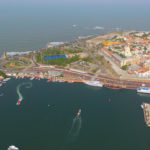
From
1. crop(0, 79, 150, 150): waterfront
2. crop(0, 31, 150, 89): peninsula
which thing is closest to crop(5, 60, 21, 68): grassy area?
crop(0, 31, 150, 89): peninsula

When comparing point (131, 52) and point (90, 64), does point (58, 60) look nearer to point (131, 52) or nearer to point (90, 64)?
point (90, 64)

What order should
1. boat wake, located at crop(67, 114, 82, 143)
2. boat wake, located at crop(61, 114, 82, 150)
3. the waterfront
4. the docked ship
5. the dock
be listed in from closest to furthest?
1. boat wake, located at crop(61, 114, 82, 150)
2. the waterfront
3. boat wake, located at crop(67, 114, 82, 143)
4. the dock
5. the docked ship

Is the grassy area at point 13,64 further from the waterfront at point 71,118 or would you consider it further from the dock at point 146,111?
the dock at point 146,111

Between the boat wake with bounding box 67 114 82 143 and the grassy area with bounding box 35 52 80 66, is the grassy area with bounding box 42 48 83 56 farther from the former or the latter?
the boat wake with bounding box 67 114 82 143

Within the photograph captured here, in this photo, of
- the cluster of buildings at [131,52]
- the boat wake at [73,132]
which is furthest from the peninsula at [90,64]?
the boat wake at [73,132]

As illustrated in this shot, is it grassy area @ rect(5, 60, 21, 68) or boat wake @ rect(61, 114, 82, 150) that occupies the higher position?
grassy area @ rect(5, 60, 21, 68)

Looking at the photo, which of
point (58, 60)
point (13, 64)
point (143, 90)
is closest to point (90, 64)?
point (58, 60)
